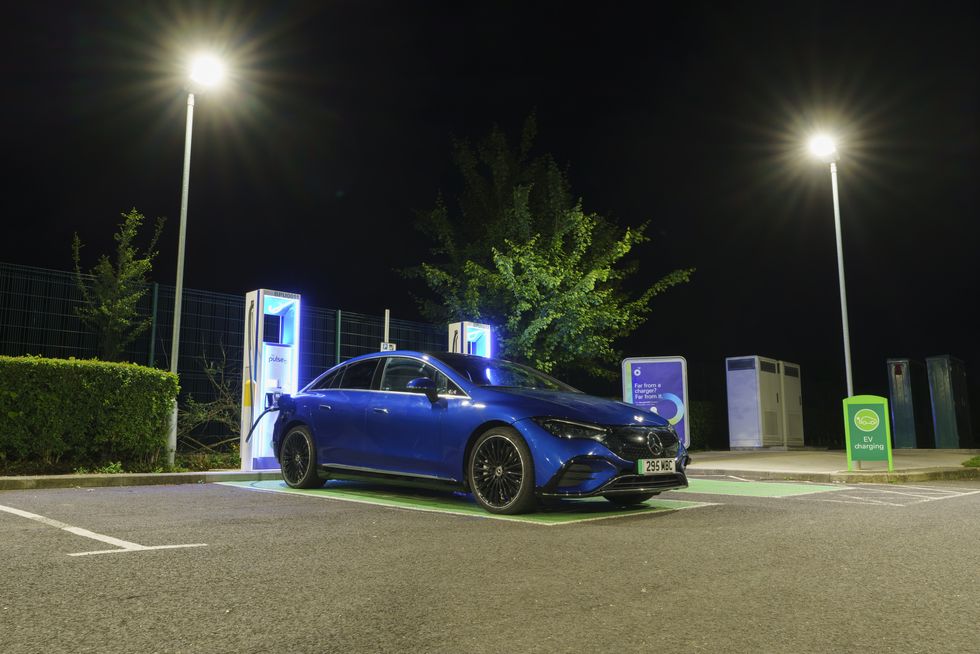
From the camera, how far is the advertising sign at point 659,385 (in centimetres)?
1484

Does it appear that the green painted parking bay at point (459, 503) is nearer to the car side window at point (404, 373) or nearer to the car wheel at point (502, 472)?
the car wheel at point (502, 472)

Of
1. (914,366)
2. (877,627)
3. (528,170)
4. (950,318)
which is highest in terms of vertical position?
(528,170)

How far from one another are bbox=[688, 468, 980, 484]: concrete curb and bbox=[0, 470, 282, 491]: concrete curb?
6.95 metres

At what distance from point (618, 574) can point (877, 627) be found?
4.43 feet

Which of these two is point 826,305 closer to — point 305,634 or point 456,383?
point 456,383

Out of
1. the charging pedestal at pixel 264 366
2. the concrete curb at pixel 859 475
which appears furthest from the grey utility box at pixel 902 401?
the charging pedestal at pixel 264 366

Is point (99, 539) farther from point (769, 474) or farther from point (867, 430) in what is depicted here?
point (867, 430)

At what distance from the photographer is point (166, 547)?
4.89 m

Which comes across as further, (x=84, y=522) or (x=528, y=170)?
(x=528, y=170)

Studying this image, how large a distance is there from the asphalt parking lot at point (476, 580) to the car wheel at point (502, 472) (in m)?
0.34

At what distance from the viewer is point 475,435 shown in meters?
7.03

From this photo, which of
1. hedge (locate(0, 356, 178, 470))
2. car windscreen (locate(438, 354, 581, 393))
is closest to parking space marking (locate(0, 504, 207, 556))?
car windscreen (locate(438, 354, 581, 393))

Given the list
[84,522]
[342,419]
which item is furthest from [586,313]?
[84,522]

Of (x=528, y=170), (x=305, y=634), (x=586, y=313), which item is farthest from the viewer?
(x=528, y=170)
